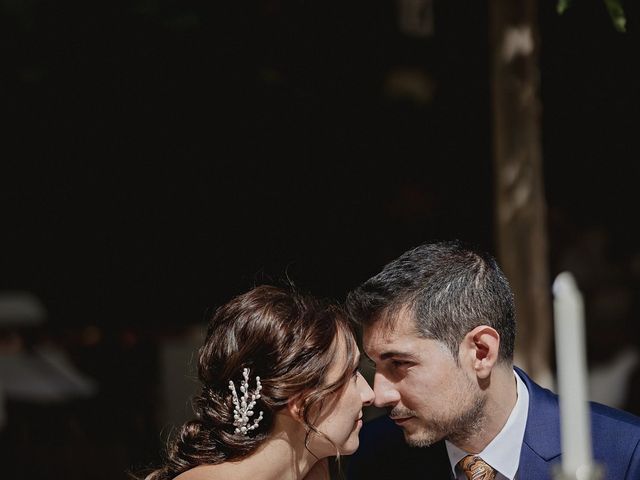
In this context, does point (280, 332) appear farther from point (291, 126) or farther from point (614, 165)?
point (614, 165)

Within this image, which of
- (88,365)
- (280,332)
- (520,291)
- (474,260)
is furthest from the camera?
(88,365)

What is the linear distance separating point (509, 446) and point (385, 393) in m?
0.39

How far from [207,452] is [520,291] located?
1539 millimetres

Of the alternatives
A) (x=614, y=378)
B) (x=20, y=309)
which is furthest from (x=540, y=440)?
(x=20, y=309)

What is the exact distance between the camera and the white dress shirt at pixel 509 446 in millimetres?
2717

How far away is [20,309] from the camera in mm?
4562

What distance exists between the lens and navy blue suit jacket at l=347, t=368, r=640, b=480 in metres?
2.56

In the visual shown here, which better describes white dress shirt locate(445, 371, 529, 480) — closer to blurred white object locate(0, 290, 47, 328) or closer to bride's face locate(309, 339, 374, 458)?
bride's face locate(309, 339, 374, 458)

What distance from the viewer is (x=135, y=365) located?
187 inches

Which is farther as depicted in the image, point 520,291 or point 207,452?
point 520,291

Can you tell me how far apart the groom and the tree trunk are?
0.86 meters

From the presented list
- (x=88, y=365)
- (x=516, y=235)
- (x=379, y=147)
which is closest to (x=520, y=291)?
(x=516, y=235)

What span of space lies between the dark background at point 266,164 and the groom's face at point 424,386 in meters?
1.91

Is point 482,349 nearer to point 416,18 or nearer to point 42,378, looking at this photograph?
point 416,18
